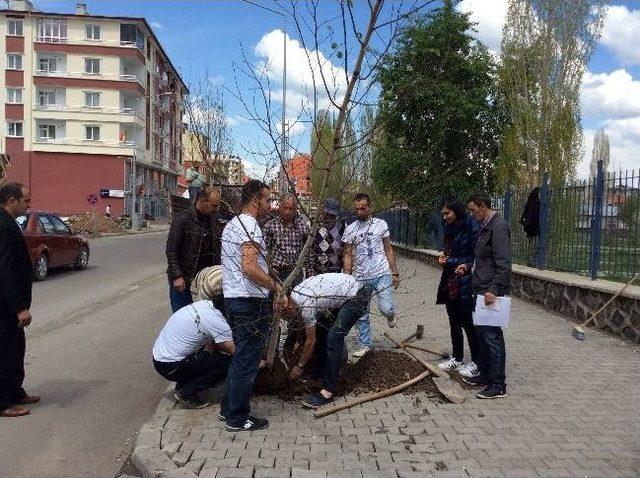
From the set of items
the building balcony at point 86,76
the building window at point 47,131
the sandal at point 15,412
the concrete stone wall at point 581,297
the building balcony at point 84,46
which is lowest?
the sandal at point 15,412

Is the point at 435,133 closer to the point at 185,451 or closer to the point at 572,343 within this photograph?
the point at 572,343

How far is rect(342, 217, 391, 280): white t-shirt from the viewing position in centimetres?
657

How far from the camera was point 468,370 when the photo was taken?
5918 millimetres

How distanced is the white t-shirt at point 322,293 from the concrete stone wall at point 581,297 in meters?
4.39

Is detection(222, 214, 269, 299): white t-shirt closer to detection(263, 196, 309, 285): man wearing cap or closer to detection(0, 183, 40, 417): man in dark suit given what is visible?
detection(263, 196, 309, 285): man wearing cap

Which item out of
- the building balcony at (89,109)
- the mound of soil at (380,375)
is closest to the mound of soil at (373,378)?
the mound of soil at (380,375)

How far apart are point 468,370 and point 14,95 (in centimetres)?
5432

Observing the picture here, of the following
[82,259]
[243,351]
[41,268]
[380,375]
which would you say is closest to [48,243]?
[41,268]

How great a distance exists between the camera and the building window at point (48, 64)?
2031 inches

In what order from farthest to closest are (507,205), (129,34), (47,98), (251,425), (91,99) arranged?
(129,34), (91,99), (47,98), (507,205), (251,425)

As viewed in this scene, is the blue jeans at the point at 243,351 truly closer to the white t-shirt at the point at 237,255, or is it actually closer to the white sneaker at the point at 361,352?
the white t-shirt at the point at 237,255

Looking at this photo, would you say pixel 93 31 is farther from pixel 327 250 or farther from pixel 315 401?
pixel 315 401

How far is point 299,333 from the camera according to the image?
5.57 metres

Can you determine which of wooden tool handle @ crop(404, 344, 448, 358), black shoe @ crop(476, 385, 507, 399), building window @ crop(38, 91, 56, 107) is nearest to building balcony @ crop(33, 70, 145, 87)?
building window @ crop(38, 91, 56, 107)
